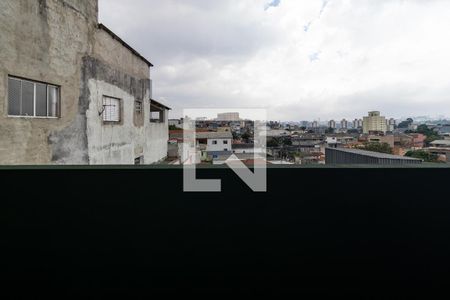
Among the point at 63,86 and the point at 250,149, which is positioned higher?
the point at 63,86

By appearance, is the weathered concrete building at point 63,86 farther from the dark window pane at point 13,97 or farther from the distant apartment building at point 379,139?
the distant apartment building at point 379,139

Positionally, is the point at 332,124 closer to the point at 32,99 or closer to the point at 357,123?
the point at 357,123

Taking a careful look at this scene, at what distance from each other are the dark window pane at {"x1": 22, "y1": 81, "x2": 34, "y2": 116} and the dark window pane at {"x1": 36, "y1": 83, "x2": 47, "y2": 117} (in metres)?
0.11

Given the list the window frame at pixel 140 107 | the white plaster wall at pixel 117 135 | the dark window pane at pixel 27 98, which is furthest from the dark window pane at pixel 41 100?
the window frame at pixel 140 107

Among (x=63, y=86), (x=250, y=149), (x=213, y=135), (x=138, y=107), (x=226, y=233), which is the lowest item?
(x=226, y=233)

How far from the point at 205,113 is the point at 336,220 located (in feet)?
10.1

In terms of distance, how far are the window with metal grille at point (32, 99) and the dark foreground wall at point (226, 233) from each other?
12.7 ft

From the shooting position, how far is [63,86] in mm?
5172

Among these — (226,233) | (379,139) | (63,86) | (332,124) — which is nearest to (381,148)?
(379,139)

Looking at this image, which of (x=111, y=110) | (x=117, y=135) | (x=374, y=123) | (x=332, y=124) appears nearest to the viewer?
(x=374, y=123)

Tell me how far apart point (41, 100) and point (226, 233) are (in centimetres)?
487

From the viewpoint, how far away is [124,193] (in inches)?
45.8

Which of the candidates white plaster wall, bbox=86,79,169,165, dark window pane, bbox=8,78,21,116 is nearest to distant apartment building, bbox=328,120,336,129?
white plaster wall, bbox=86,79,169,165

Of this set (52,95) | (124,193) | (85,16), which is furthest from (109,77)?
(124,193)
